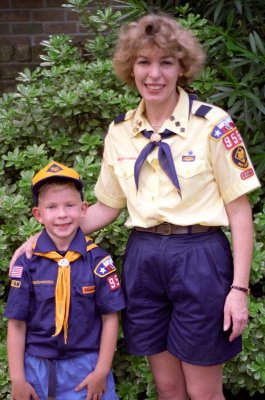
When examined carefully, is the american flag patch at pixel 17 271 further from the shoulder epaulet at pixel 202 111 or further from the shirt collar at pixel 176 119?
the shoulder epaulet at pixel 202 111

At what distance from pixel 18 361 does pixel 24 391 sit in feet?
0.39

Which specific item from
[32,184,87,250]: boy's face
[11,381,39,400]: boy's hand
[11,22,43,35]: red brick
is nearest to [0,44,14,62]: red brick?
[11,22,43,35]: red brick

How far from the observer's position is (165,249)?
8.71ft

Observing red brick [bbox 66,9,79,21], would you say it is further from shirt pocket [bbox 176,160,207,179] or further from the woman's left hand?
the woman's left hand

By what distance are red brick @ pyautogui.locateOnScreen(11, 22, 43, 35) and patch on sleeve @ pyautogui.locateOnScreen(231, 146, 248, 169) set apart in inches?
124

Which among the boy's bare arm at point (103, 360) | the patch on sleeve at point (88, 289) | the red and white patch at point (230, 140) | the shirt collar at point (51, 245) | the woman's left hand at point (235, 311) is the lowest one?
the boy's bare arm at point (103, 360)

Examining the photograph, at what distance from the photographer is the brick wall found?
5277 mm

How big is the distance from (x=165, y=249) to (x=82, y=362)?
1.86 feet

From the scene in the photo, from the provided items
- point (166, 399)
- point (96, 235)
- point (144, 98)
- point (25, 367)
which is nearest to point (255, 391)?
point (166, 399)

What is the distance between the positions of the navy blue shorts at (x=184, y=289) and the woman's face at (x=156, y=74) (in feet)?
1.72

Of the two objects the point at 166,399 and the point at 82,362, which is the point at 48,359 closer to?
the point at 82,362

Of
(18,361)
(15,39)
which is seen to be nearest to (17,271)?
(18,361)

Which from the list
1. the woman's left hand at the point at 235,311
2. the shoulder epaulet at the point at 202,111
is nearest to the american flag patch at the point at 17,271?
the woman's left hand at the point at 235,311

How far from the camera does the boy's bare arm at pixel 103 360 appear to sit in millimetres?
2771
